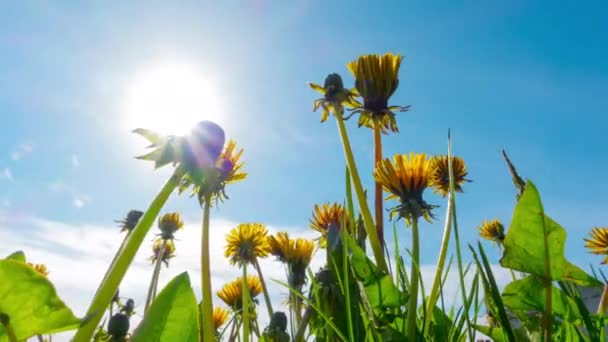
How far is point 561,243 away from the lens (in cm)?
57

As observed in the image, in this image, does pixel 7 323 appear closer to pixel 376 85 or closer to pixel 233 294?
pixel 376 85

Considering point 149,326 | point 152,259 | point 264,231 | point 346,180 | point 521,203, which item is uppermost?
point 152,259

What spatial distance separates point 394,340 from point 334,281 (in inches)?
13.0

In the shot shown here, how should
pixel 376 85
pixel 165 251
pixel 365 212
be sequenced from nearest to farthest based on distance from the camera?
pixel 365 212, pixel 376 85, pixel 165 251

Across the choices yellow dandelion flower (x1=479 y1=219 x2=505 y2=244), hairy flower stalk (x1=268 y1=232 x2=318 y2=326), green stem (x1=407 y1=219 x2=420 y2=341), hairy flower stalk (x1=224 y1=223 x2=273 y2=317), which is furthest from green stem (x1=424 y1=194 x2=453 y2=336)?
yellow dandelion flower (x1=479 y1=219 x2=505 y2=244)

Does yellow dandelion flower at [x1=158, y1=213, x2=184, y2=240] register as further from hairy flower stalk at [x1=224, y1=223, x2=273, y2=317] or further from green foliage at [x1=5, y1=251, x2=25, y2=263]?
green foliage at [x1=5, y1=251, x2=25, y2=263]

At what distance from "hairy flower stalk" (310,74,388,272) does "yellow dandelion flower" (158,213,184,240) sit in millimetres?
2332

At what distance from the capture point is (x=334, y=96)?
180 centimetres

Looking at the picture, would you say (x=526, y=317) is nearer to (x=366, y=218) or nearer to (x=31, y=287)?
(x=366, y=218)

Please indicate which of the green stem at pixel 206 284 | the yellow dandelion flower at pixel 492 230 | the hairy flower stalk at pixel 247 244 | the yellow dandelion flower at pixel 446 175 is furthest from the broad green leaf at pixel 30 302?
the yellow dandelion flower at pixel 492 230

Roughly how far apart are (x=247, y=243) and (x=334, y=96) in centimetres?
103

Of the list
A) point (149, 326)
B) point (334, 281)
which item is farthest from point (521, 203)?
point (334, 281)

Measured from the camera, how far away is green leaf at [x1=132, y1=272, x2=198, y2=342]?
0.48 metres

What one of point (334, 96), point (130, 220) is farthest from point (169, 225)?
point (334, 96)
